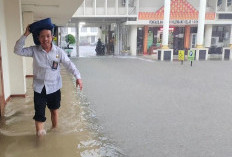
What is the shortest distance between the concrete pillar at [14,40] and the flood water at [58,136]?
2.33 feet

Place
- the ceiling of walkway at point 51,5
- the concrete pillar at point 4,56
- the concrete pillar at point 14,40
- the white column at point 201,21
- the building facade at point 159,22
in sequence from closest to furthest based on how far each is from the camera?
1. the concrete pillar at point 4,56
2. the concrete pillar at point 14,40
3. the ceiling of walkway at point 51,5
4. the white column at point 201,21
5. the building facade at point 159,22

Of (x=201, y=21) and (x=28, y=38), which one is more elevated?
(x=201, y=21)

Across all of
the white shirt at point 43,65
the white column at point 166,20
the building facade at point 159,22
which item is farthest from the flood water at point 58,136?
the building facade at point 159,22

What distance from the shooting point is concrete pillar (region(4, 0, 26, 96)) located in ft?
17.2

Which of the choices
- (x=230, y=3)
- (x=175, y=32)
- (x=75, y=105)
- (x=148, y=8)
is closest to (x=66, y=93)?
(x=75, y=105)

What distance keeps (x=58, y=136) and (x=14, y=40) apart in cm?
294

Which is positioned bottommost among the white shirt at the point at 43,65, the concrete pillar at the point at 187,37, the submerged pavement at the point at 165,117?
the submerged pavement at the point at 165,117

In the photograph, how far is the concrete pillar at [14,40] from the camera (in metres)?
5.25

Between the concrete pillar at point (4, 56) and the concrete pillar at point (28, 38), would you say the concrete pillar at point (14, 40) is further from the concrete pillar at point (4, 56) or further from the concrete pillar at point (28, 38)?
the concrete pillar at point (28, 38)

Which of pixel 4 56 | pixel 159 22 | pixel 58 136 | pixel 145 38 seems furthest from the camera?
pixel 145 38

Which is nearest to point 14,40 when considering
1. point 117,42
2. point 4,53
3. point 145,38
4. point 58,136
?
point 4,53

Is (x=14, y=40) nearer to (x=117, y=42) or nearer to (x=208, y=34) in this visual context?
(x=117, y=42)

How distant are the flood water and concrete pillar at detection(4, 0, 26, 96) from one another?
71cm

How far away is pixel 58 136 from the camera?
11.2 feet
